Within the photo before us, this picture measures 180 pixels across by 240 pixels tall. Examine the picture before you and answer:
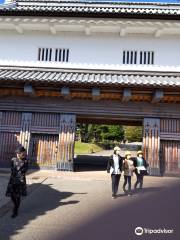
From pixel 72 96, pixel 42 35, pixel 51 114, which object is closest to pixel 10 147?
pixel 51 114

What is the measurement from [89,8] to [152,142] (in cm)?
906

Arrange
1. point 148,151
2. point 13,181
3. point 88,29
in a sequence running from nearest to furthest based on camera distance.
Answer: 1. point 13,181
2. point 148,151
3. point 88,29

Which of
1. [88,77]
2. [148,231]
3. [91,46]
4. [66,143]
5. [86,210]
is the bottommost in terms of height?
[86,210]

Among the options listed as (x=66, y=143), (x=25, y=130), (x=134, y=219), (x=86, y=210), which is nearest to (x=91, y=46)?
(x=66, y=143)

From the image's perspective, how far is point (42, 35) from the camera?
15805 millimetres

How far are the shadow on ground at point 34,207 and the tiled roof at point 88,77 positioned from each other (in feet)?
15.0

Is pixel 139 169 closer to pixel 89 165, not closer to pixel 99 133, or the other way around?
pixel 89 165

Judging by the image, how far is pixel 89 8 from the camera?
59.9ft

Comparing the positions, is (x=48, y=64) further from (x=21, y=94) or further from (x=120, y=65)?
(x=120, y=65)

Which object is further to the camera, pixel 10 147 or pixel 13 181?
pixel 10 147

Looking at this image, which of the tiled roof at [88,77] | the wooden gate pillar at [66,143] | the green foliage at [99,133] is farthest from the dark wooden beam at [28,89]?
the green foliage at [99,133]

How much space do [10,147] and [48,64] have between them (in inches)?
176

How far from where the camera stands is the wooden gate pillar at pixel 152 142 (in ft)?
45.7

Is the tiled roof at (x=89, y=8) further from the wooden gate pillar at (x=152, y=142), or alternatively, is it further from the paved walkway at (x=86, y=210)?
the paved walkway at (x=86, y=210)
